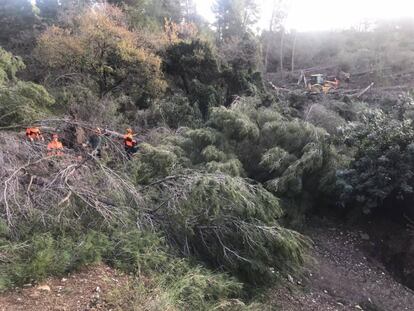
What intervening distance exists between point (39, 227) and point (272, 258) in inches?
126

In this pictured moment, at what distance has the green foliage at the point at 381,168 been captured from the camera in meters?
9.62

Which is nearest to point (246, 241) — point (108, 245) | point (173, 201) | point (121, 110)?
point (173, 201)

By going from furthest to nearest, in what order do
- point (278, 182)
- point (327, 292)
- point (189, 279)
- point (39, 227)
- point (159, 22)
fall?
point (159, 22)
point (278, 182)
point (327, 292)
point (39, 227)
point (189, 279)

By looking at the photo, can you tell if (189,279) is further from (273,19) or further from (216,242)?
(273,19)

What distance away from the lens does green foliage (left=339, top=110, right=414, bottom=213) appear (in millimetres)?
9625

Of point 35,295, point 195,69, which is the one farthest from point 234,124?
point 195,69

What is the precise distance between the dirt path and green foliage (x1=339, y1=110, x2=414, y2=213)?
1.03 meters

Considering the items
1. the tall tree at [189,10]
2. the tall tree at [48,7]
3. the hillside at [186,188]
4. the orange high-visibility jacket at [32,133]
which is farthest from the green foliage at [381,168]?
the tall tree at [189,10]

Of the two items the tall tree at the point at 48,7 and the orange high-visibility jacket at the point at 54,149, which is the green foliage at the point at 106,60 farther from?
the orange high-visibility jacket at the point at 54,149

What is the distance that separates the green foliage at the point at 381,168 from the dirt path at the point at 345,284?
1.03 metres

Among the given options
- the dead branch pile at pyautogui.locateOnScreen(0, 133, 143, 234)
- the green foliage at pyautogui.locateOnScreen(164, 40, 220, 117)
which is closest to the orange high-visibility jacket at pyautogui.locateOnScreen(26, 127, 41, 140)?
the dead branch pile at pyautogui.locateOnScreen(0, 133, 143, 234)

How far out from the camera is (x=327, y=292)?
26.4 ft

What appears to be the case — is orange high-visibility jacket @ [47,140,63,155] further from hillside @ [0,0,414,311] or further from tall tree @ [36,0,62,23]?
tall tree @ [36,0,62,23]

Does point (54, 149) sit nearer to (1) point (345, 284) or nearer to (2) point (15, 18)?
(1) point (345, 284)
